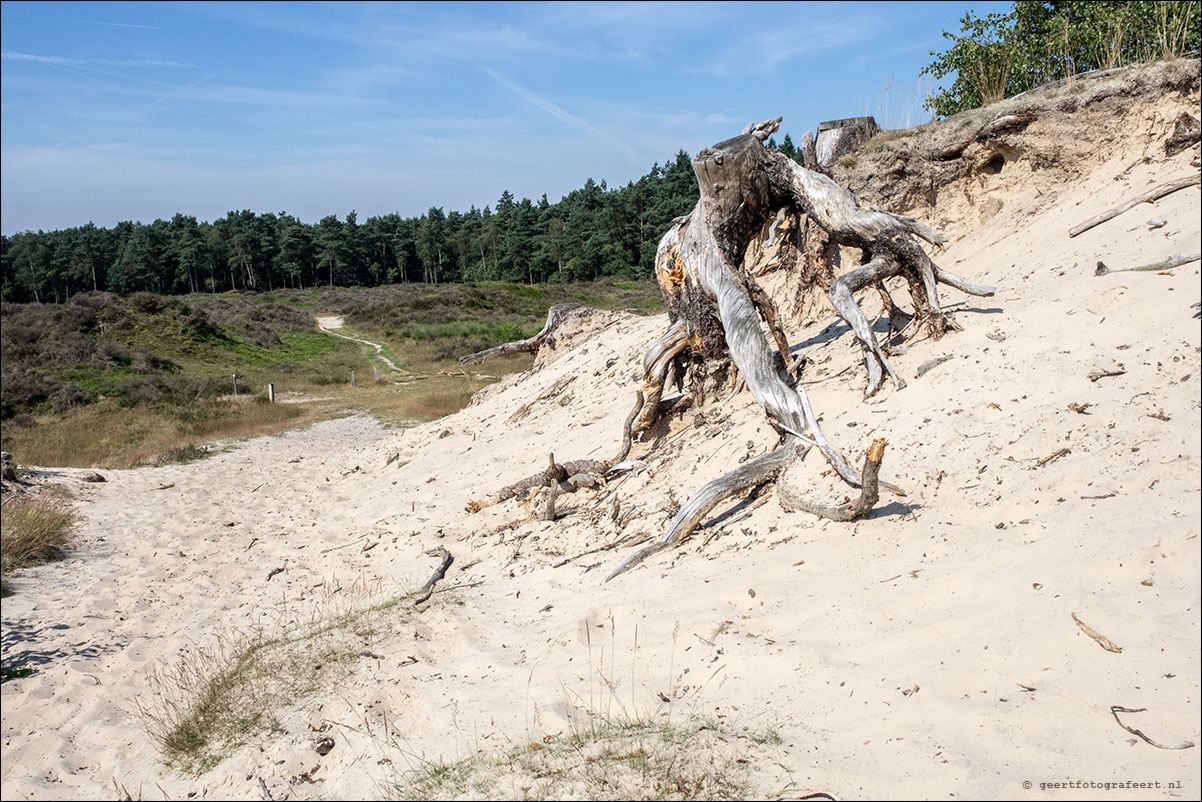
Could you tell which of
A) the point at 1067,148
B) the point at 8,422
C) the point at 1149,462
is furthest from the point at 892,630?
the point at 8,422

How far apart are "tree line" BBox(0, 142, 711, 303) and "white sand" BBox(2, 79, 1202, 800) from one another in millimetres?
56968

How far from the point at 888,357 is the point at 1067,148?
4.86 metres

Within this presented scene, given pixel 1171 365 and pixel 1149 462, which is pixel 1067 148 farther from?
pixel 1149 462

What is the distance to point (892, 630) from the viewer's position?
4172mm

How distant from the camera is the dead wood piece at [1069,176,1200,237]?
7488 millimetres

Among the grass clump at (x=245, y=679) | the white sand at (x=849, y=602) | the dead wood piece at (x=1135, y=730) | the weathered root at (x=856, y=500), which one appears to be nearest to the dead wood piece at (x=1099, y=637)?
the white sand at (x=849, y=602)

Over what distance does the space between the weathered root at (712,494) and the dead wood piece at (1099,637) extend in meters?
2.66

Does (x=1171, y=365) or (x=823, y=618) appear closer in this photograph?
(x=823, y=618)

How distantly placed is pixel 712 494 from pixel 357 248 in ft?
283

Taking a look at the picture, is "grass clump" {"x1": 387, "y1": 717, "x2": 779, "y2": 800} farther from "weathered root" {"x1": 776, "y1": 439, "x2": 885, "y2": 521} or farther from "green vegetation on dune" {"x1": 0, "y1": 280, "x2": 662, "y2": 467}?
"green vegetation on dune" {"x1": 0, "y1": 280, "x2": 662, "y2": 467}

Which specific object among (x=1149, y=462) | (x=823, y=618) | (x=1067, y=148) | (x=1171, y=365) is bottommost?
(x=823, y=618)

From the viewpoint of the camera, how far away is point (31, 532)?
887 cm

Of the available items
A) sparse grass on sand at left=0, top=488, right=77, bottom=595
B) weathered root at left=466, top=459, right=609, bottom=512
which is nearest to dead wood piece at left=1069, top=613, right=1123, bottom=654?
weathered root at left=466, top=459, right=609, bottom=512

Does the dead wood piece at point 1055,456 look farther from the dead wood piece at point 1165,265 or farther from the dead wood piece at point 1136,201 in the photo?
the dead wood piece at point 1136,201
